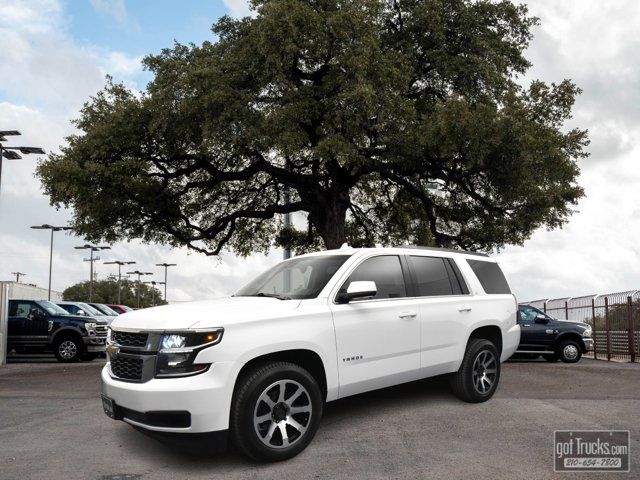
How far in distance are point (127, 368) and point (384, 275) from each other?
284 centimetres

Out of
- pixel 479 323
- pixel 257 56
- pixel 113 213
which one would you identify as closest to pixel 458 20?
pixel 257 56

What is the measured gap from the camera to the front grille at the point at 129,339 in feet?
17.0

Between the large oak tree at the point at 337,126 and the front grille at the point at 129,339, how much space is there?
39.2ft

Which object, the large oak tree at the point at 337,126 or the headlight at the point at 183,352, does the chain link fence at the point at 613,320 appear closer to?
the large oak tree at the point at 337,126

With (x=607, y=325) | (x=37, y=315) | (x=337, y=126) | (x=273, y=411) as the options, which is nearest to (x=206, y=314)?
(x=273, y=411)

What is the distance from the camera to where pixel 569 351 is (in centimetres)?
1636

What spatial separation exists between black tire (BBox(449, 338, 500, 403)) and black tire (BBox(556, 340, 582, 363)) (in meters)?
9.72

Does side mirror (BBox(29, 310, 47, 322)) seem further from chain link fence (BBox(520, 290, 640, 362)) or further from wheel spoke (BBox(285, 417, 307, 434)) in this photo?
chain link fence (BBox(520, 290, 640, 362))

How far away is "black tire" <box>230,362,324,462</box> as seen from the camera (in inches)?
196

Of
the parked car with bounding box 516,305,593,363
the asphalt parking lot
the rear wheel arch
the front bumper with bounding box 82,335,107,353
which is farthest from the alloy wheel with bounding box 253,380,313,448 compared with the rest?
the front bumper with bounding box 82,335,107,353

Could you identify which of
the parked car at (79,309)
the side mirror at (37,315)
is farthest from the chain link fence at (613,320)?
the side mirror at (37,315)

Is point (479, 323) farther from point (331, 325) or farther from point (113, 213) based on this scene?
point (113, 213)

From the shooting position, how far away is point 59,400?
909 cm

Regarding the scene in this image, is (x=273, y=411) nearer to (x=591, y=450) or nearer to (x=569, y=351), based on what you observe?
(x=591, y=450)
